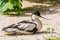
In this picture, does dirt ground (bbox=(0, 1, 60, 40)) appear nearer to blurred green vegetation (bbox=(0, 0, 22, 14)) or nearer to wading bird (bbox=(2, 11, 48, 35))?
wading bird (bbox=(2, 11, 48, 35))

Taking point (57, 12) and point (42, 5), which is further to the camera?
point (42, 5)

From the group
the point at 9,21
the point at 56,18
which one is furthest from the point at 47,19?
the point at 9,21

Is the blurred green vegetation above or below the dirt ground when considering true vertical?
above

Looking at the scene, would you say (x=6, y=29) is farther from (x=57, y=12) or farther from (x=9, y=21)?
(x=57, y=12)

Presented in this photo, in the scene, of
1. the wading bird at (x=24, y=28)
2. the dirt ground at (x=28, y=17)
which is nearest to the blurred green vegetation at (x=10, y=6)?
the dirt ground at (x=28, y=17)

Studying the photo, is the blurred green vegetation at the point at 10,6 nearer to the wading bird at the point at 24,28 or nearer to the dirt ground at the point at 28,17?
the dirt ground at the point at 28,17

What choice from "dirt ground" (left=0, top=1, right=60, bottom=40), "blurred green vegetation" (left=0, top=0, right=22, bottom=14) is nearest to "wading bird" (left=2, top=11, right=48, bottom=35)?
"dirt ground" (left=0, top=1, right=60, bottom=40)

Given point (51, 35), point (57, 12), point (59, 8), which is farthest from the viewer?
point (59, 8)

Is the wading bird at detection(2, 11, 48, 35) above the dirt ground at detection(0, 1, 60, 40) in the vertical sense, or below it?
above

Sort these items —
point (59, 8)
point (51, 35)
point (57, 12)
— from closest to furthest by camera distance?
point (51, 35) → point (57, 12) → point (59, 8)

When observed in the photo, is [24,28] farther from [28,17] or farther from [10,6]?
[10,6]

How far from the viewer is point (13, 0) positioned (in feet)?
31.2

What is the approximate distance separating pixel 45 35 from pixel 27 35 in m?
0.45

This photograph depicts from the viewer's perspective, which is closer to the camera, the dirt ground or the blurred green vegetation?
the dirt ground
